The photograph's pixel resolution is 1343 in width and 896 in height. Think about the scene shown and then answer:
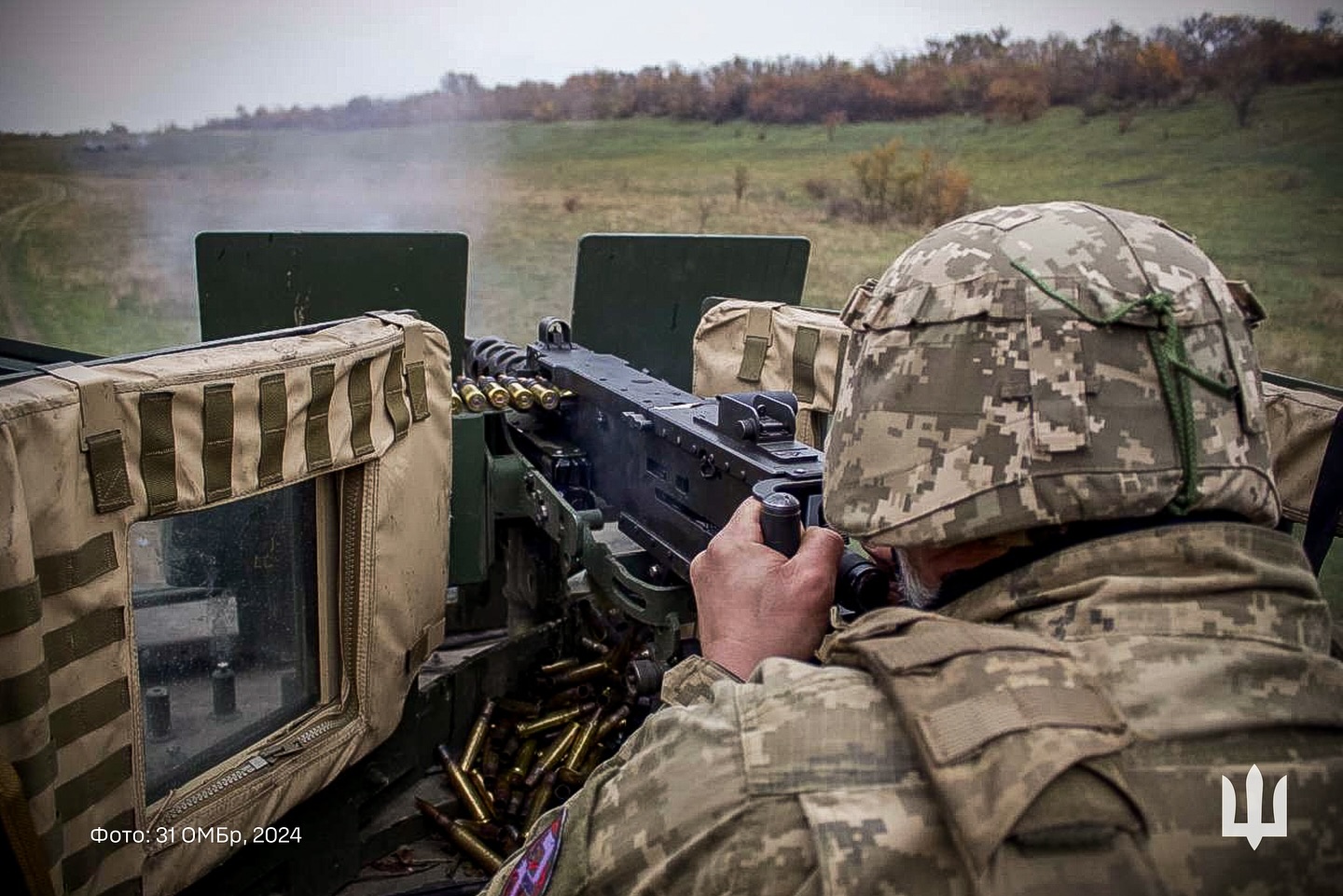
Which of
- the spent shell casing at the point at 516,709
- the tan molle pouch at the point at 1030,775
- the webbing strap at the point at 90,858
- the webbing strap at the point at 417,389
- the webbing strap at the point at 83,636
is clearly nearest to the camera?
the tan molle pouch at the point at 1030,775

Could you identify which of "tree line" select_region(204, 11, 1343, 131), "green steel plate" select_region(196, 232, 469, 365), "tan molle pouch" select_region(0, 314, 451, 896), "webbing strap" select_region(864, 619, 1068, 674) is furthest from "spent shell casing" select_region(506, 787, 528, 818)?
"tree line" select_region(204, 11, 1343, 131)

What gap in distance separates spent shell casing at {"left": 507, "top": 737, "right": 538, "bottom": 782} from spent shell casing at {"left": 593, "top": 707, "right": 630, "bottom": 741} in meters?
0.25

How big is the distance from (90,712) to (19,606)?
0.34 meters

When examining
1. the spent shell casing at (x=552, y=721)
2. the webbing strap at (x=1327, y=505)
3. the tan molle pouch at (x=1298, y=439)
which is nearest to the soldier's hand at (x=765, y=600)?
the webbing strap at (x=1327, y=505)

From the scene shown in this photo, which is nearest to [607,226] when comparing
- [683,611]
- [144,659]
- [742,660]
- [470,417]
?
[470,417]

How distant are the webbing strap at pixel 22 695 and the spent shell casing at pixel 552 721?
92.8 inches

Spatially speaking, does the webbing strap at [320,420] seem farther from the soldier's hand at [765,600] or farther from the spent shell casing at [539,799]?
the spent shell casing at [539,799]

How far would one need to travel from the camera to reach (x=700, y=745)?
4.62 ft

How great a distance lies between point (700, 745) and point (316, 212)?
32.6ft

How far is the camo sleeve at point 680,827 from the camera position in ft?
4.31

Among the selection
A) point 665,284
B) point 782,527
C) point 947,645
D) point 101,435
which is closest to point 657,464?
point 782,527

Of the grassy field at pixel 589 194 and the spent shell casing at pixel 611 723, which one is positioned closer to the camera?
the spent shell casing at pixel 611 723

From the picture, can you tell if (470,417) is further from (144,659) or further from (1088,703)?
(1088,703)

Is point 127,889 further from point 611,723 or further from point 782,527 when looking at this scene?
point 611,723
